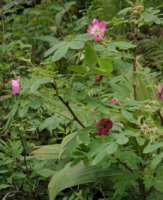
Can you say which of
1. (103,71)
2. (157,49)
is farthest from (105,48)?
(157,49)

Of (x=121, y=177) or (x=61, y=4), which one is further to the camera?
(x=61, y=4)

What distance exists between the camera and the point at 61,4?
559 centimetres

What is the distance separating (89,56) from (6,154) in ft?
3.30

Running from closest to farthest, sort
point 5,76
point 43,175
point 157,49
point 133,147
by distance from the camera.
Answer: point 133,147 → point 43,175 → point 5,76 → point 157,49

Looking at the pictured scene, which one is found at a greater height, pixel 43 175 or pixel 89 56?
pixel 89 56

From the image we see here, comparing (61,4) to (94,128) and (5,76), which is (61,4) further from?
(94,128)

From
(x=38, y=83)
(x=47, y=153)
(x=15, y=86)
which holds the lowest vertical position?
(x=47, y=153)

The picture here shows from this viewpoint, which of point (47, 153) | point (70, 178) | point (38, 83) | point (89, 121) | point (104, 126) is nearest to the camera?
point (38, 83)

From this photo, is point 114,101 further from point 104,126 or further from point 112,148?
point 112,148

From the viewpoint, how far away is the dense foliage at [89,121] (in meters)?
1.95

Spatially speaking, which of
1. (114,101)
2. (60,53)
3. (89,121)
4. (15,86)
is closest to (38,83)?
(60,53)

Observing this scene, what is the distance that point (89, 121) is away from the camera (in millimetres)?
2562

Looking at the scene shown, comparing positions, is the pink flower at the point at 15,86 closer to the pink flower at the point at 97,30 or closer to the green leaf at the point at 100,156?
the pink flower at the point at 97,30

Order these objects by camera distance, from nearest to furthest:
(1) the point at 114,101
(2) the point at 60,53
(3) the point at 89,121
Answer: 1. (2) the point at 60,53
2. (1) the point at 114,101
3. (3) the point at 89,121
